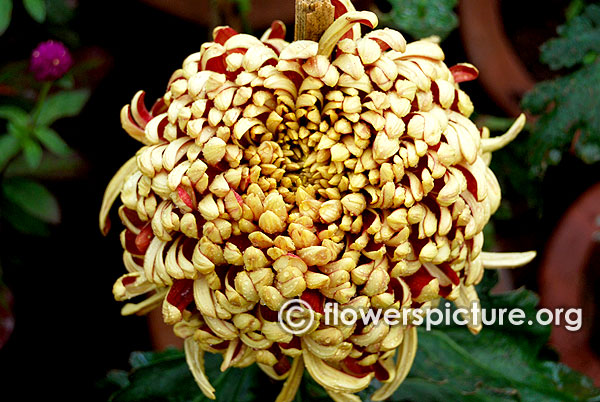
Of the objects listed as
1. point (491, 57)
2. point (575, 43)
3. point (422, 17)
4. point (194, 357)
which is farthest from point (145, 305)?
point (491, 57)

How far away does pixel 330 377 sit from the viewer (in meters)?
0.71

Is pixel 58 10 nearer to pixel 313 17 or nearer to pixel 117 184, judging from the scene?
pixel 117 184

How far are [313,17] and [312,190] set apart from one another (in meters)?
0.17

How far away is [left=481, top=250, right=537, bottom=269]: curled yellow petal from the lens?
2.59ft

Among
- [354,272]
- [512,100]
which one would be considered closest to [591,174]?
[512,100]

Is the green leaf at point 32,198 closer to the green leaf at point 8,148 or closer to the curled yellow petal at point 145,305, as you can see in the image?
the green leaf at point 8,148

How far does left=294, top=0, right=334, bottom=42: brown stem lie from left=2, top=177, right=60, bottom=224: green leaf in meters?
0.61

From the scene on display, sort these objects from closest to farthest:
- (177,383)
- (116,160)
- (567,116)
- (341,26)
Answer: (341,26) < (177,383) < (567,116) < (116,160)

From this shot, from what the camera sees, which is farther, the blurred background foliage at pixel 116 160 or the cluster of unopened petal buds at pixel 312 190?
the blurred background foliage at pixel 116 160

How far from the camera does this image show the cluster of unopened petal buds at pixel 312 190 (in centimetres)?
63

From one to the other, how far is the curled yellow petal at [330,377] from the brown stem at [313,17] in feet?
1.07

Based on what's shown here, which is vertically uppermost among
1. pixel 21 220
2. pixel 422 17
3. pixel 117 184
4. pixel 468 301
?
pixel 422 17

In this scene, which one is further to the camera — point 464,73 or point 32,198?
point 32,198

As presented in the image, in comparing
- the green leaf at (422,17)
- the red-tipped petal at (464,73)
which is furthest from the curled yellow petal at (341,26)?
the green leaf at (422,17)
